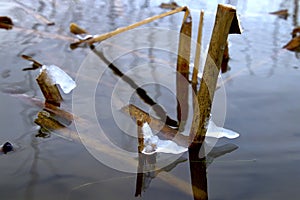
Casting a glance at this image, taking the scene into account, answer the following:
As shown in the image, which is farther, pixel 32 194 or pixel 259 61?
pixel 259 61

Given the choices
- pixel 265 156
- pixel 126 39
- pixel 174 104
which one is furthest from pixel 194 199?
pixel 126 39

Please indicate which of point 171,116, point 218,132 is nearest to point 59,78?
point 171,116

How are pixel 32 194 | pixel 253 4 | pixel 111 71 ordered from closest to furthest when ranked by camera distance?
pixel 32 194
pixel 111 71
pixel 253 4

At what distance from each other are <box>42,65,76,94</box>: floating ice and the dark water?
44mm

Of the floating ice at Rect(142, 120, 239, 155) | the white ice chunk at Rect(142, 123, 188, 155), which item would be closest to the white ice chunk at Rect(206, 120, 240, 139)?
the floating ice at Rect(142, 120, 239, 155)

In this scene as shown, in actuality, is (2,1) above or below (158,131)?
above

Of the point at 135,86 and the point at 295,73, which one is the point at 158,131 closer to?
the point at 135,86

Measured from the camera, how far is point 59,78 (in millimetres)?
1267

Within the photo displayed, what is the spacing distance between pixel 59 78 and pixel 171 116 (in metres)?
0.41

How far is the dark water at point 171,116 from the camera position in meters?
0.89

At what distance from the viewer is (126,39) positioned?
1.90 m

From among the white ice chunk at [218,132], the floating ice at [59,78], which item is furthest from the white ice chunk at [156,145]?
the floating ice at [59,78]

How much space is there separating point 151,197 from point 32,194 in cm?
27

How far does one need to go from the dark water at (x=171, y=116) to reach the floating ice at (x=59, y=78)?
0.14 ft
